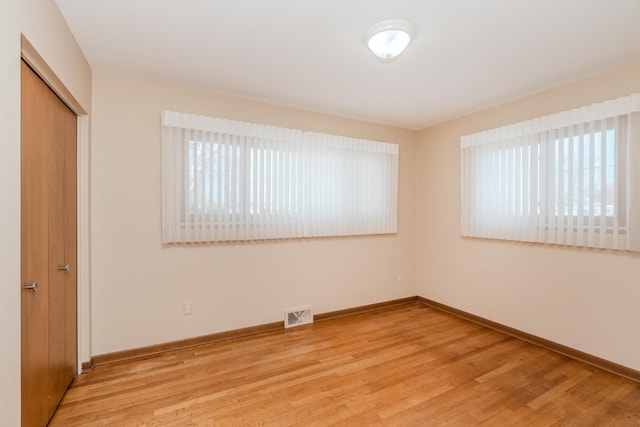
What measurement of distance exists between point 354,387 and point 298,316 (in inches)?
52.6

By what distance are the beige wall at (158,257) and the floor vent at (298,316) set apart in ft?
0.23

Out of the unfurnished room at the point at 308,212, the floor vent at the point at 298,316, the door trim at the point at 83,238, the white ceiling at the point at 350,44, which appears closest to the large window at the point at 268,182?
the unfurnished room at the point at 308,212

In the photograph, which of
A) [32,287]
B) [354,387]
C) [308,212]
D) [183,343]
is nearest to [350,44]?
[308,212]

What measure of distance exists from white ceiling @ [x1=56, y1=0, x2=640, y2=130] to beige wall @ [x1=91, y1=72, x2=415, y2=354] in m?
0.26

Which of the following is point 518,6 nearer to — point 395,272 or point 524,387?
point 524,387

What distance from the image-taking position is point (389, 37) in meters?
1.99

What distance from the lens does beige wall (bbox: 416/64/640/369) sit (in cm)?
249

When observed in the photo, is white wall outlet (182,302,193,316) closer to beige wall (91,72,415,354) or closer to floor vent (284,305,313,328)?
beige wall (91,72,415,354)

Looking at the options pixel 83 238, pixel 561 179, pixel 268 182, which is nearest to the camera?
pixel 83 238

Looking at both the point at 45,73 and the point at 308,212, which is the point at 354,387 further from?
the point at 45,73

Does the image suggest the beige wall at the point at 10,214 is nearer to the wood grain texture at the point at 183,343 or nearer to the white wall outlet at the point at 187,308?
the wood grain texture at the point at 183,343

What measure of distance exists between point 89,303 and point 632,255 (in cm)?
463

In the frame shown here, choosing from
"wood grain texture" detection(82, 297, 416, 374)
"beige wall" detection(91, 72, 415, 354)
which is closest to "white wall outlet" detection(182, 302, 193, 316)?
"beige wall" detection(91, 72, 415, 354)

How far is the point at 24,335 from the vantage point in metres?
1.49
